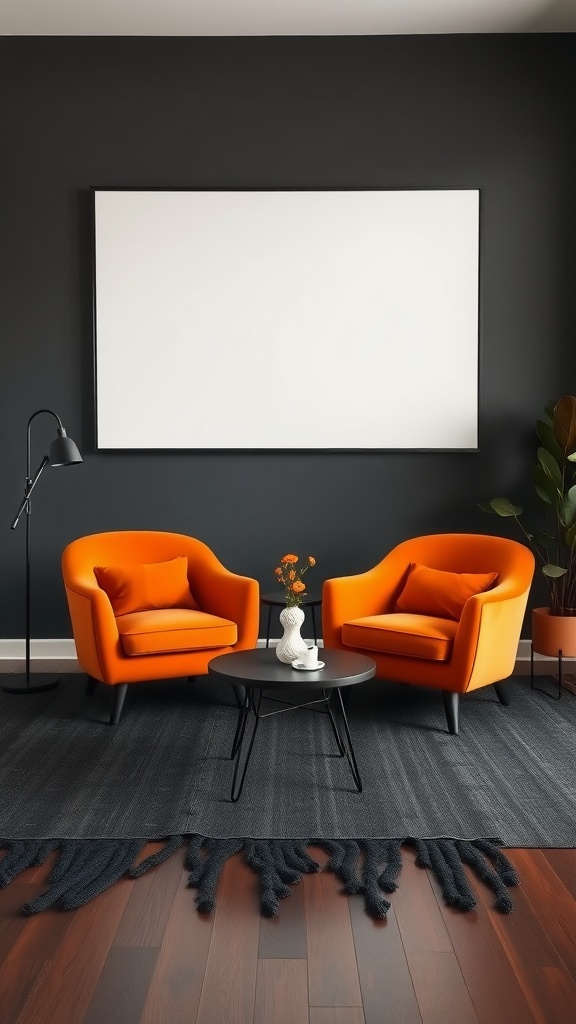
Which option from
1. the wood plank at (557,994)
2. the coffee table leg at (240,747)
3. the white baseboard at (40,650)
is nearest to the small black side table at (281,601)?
the coffee table leg at (240,747)

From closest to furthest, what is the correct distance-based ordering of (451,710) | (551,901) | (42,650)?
1. (551,901)
2. (451,710)
3. (42,650)

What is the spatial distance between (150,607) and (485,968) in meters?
2.75

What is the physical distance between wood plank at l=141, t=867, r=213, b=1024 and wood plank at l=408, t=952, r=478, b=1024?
19.7 inches

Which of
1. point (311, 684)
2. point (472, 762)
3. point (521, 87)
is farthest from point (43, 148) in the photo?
point (472, 762)

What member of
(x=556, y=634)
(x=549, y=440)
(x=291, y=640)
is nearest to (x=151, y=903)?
(x=291, y=640)

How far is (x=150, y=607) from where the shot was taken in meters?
4.58

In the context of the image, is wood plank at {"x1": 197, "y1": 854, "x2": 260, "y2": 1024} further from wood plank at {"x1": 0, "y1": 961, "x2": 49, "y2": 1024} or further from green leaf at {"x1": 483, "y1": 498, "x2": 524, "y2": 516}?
green leaf at {"x1": 483, "y1": 498, "x2": 524, "y2": 516}

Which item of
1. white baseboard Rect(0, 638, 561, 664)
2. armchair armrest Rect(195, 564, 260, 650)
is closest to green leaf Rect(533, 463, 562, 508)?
white baseboard Rect(0, 638, 561, 664)

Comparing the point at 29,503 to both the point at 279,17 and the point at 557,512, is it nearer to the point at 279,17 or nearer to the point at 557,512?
the point at 557,512

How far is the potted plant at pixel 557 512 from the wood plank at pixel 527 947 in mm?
2379

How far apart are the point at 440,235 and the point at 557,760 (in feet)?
9.96

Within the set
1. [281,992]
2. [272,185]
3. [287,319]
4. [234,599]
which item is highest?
[272,185]

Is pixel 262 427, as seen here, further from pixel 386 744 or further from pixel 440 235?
pixel 386 744

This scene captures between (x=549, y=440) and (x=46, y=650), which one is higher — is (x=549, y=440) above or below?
above
